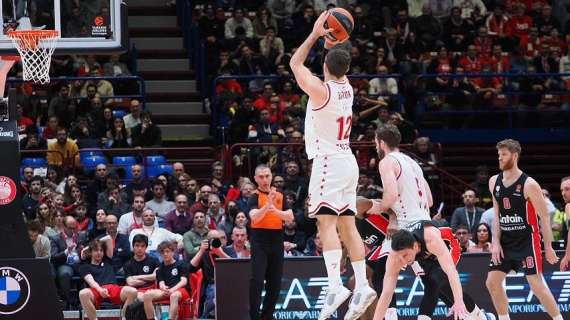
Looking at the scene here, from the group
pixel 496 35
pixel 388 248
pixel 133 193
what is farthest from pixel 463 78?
pixel 388 248

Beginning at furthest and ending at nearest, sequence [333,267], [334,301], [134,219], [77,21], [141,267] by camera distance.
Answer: [134,219]
[141,267]
[77,21]
[333,267]
[334,301]

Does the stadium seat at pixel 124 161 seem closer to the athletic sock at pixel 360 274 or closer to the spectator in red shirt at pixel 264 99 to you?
the spectator in red shirt at pixel 264 99

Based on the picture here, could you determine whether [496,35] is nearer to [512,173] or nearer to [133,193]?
[133,193]

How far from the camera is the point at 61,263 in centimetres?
1812

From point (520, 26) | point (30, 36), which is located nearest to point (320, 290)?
point (30, 36)

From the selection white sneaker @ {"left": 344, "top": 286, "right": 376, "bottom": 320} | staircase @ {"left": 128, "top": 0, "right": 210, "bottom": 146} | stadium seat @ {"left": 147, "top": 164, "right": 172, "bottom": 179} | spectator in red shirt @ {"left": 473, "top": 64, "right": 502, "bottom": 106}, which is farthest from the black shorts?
staircase @ {"left": 128, "top": 0, "right": 210, "bottom": 146}

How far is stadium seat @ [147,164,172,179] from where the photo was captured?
21.9 m

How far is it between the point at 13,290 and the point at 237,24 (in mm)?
12548

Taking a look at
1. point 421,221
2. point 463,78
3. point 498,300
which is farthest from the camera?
point 463,78

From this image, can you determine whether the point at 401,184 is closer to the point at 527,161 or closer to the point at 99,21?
the point at 99,21

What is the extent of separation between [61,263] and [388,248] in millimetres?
6409

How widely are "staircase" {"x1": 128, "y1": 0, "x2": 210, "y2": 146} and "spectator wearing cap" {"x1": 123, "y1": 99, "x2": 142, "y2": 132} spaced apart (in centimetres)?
199

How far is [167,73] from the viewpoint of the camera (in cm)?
2645

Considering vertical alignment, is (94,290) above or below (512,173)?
below
